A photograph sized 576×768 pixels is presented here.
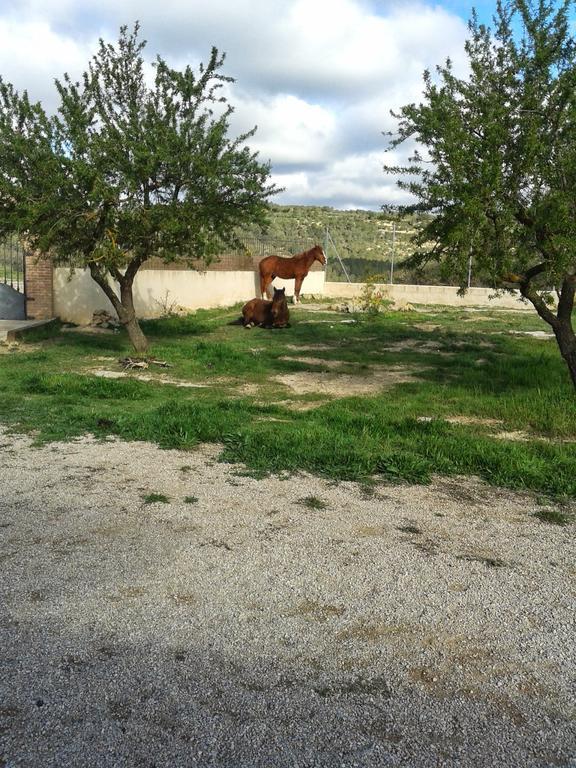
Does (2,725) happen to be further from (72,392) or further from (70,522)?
(72,392)

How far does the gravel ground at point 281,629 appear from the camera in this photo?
2.62 metres

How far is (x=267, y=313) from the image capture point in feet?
60.3

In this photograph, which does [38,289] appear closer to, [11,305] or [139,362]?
[11,305]

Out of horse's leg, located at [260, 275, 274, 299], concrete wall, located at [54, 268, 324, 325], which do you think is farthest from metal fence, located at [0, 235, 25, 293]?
horse's leg, located at [260, 275, 274, 299]

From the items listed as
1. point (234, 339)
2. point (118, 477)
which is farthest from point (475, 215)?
point (234, 339)

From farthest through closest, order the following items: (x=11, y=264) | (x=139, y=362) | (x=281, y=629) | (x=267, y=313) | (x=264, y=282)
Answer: (x=264, y=282)
(x=11, y=264)
(x=267, y=313)
(x=139, y=362)
(x=281, y=629)

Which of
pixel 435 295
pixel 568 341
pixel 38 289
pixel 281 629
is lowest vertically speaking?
pixel 281 629

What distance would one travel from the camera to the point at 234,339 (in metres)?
16.1

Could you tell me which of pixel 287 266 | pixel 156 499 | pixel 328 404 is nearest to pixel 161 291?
pixel 287 266

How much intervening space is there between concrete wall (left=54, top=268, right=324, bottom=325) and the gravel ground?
1275cm

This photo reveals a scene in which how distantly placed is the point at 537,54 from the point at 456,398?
437 centimetres

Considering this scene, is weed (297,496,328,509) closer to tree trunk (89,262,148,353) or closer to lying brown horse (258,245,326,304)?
tree trunk (89,262,148,353)

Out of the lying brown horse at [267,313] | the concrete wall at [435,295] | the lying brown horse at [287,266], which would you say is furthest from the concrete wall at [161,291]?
the concrete wall at [435,295]

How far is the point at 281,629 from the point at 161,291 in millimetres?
17973
